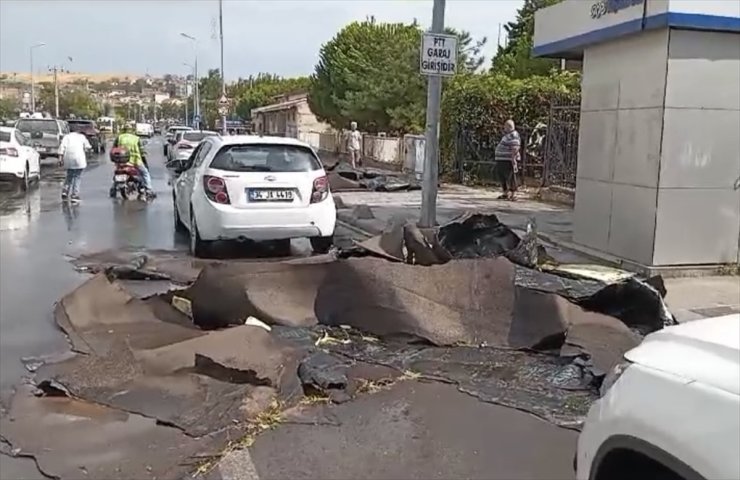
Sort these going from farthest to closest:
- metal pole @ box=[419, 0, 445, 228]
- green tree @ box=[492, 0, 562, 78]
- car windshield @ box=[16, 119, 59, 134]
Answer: green tree @ box=[492, 0, 562, 78]
car windshield @ box=[16, 119, 59, 134]
metal pole @ box=[419, 0, 445, 228]

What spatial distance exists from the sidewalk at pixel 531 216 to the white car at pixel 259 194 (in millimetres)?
2467

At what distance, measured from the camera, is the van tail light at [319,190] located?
1158 cm

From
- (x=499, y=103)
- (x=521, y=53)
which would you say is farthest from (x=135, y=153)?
(x=521, y=53)

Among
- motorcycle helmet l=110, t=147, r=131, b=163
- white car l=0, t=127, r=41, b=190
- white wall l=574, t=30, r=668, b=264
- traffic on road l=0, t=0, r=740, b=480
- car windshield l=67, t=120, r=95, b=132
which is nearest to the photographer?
traffic on road l=0, t=0, r=740, b=480

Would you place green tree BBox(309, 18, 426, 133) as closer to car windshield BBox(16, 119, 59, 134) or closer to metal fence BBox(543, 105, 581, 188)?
car windshield BBox(16, 119, 59, 134)

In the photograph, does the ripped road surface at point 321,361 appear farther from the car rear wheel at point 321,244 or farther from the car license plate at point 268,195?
the car rear wheel at point 321,244

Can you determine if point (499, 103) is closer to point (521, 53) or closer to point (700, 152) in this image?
point (700, 152)

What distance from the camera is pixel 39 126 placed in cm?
3566

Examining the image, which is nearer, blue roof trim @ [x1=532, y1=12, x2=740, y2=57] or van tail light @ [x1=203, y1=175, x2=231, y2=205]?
blue roof trim @ [x1=532, y1=12, x2=740, y2=57]

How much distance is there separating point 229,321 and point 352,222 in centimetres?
833

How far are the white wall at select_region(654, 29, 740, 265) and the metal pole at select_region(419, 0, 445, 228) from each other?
3663 mm

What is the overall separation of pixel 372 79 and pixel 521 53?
7.06 metres

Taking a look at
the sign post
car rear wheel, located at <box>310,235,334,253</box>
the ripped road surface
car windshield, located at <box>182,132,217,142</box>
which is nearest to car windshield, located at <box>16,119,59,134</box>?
car windshield, located at <box>182,132,217,142</box>

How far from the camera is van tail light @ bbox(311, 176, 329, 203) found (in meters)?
11.6
